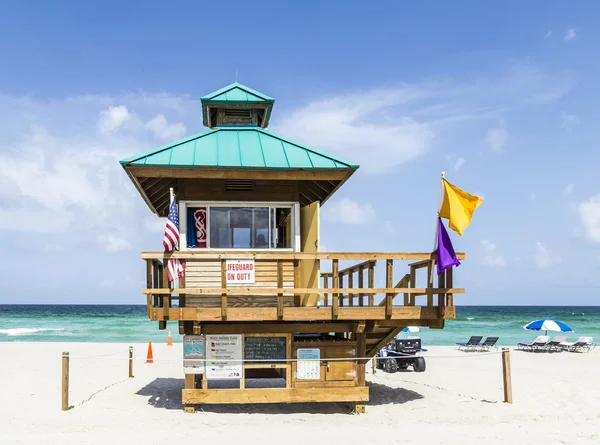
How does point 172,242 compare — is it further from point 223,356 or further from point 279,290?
point 223,356

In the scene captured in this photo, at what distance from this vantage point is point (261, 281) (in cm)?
1416

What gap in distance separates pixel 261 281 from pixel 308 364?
6.79ft

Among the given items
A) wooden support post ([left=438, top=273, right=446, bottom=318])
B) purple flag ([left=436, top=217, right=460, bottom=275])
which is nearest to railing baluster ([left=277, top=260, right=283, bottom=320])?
purple flag ([left=436, top=217, right=460, bottom=275])

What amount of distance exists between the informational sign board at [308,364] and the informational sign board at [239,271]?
208 centimetres

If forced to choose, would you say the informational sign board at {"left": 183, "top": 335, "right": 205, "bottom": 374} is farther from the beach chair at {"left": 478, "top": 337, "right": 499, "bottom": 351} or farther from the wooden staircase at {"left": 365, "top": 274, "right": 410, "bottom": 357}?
the beach chair at {"left": 478, "top": 337, "right": 499, "bottom": 351}

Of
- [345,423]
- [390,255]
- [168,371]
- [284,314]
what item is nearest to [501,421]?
[345,423]

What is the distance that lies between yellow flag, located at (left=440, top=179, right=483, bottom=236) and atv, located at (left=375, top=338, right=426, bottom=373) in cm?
921

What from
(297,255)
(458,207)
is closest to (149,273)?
(297,255)

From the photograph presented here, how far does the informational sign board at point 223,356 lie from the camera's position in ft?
45.7

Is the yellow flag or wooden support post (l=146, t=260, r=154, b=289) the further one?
the yellow flag

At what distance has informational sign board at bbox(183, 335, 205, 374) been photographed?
13.9 m

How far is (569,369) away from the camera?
25578mm

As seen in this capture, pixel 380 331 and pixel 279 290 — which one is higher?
pixel 279 290

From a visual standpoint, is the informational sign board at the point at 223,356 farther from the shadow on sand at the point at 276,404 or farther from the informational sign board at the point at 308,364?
the informational sign board at the point at 308,364
